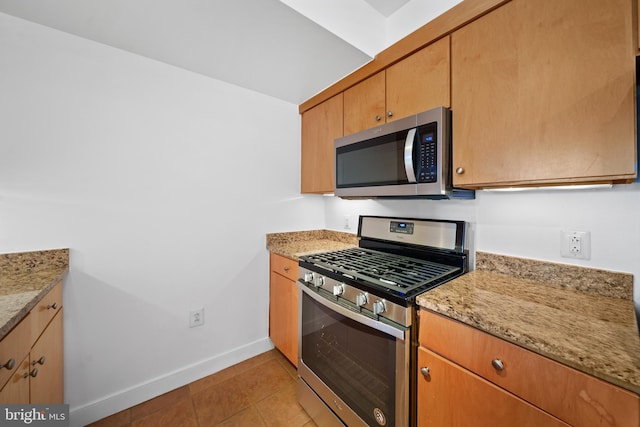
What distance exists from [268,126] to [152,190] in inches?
40.5

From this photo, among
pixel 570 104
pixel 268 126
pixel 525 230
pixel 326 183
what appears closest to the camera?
pixel 570 104

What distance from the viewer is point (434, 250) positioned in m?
1.50

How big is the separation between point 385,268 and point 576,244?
33.0 inches

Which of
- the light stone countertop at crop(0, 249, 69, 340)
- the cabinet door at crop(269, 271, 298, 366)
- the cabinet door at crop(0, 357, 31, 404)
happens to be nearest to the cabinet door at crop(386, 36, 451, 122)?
the cabinet door at crop(269, 271, 298, 366)

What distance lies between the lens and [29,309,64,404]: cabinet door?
39.2 inches

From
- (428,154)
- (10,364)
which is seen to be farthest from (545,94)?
(10,364)

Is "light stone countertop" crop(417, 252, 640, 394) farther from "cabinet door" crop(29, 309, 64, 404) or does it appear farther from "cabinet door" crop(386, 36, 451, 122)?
"cabinet door" crop(29, 309, 64, 404)

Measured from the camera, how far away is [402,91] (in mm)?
1390

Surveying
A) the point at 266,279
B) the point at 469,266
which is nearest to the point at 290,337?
the point at 266,279

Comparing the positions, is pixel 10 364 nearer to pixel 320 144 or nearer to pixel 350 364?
pixel 350 364

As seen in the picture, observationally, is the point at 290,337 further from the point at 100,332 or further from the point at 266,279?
the point at 100,332

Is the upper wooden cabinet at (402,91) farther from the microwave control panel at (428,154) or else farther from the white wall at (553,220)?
the white wall at (553,220)

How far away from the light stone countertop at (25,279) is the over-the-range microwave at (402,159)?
157 cm

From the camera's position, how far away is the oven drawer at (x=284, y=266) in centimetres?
173
